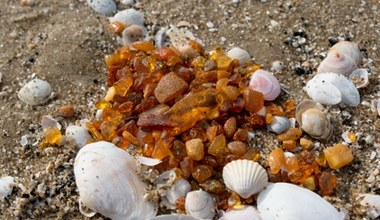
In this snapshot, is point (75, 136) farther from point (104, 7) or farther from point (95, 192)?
point (104, 7)

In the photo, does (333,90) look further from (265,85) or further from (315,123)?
(265,85)

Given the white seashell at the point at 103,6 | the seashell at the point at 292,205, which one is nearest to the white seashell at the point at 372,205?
the seashell at the point at 292,205

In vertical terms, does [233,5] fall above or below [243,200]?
above

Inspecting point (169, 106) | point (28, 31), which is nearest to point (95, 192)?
point (169, 106)

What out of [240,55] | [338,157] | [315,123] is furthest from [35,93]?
[338,157]

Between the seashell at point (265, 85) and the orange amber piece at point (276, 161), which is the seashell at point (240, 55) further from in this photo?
the orange amber piece at point (276, 161)

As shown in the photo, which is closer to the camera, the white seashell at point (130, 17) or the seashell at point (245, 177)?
the seashell at point (245, 177)

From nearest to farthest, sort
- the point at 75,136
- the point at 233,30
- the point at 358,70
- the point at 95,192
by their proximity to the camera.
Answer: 1. the point at 95,192
2. the point at 75,136
3. the point at 358,70
4. the point at 233,30
